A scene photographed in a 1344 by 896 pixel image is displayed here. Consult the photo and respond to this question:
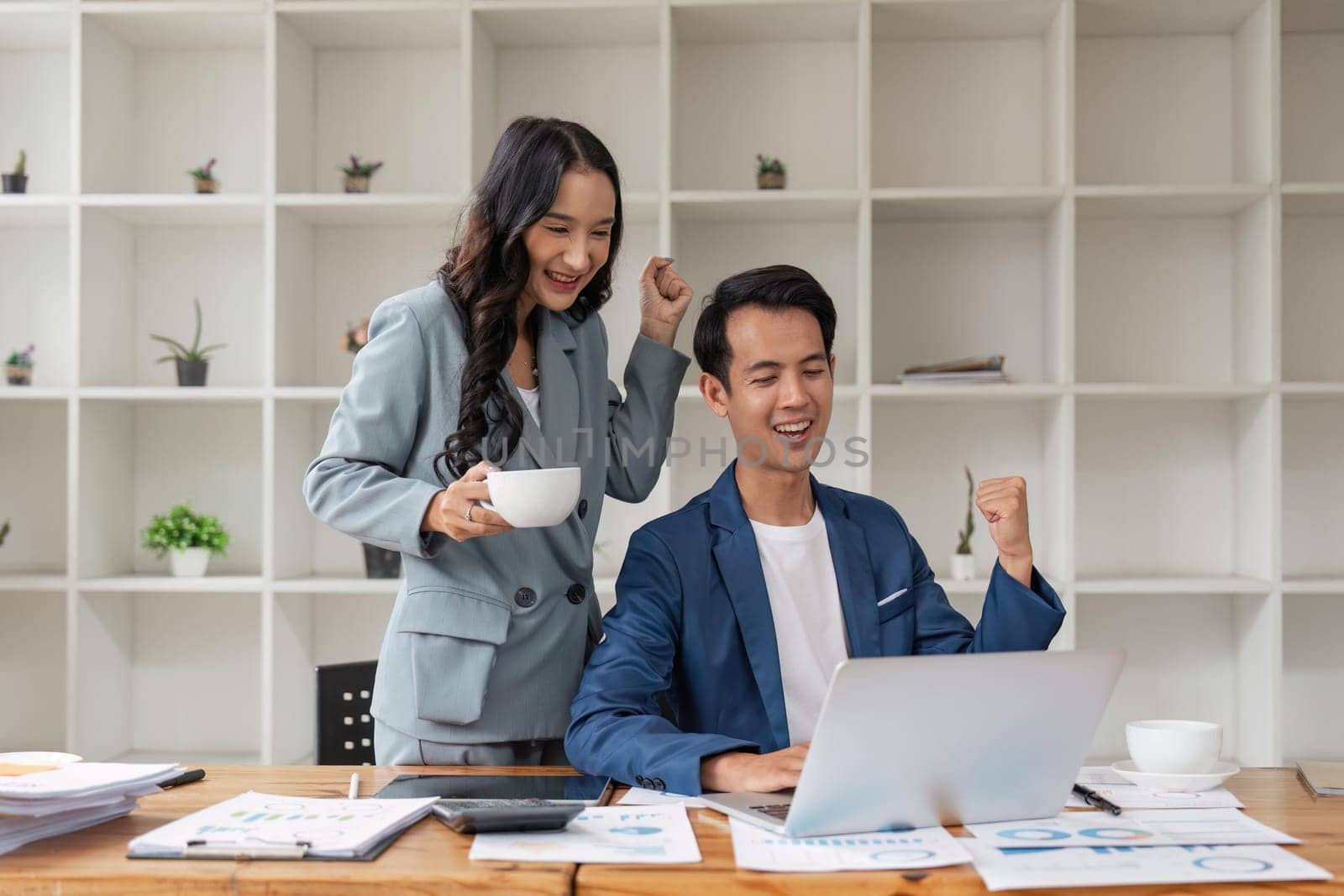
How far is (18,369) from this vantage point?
10.3 feet

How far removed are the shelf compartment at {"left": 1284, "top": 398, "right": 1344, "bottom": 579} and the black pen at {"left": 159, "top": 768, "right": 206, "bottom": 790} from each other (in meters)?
2.88

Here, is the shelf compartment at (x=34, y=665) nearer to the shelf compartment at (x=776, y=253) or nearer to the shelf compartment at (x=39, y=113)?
the shelf compartment at (x=39, y=113)

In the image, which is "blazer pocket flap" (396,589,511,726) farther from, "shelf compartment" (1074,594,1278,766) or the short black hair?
"shelf compartment" (1074,594,1278,766)

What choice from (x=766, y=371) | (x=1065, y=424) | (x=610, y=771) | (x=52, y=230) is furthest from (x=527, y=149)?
(x=52, y=230)

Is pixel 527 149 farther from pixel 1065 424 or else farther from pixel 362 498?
pixel 1065 424

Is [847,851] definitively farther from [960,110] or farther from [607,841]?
[960,110]

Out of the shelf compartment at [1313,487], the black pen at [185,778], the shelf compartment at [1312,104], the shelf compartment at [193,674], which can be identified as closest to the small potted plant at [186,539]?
the shelf compartment at [193,674]

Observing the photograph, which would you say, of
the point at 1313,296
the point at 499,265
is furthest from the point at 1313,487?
the point at 499,265

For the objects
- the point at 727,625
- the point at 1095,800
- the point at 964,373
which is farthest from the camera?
the point at 964,373

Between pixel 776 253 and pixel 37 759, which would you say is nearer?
pixel 37 759

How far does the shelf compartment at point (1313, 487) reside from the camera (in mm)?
3168

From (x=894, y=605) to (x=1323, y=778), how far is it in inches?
21.9

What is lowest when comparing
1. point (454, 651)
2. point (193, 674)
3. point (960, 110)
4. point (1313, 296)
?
point (193, 674)

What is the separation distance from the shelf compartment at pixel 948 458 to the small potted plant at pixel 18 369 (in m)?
2.32
